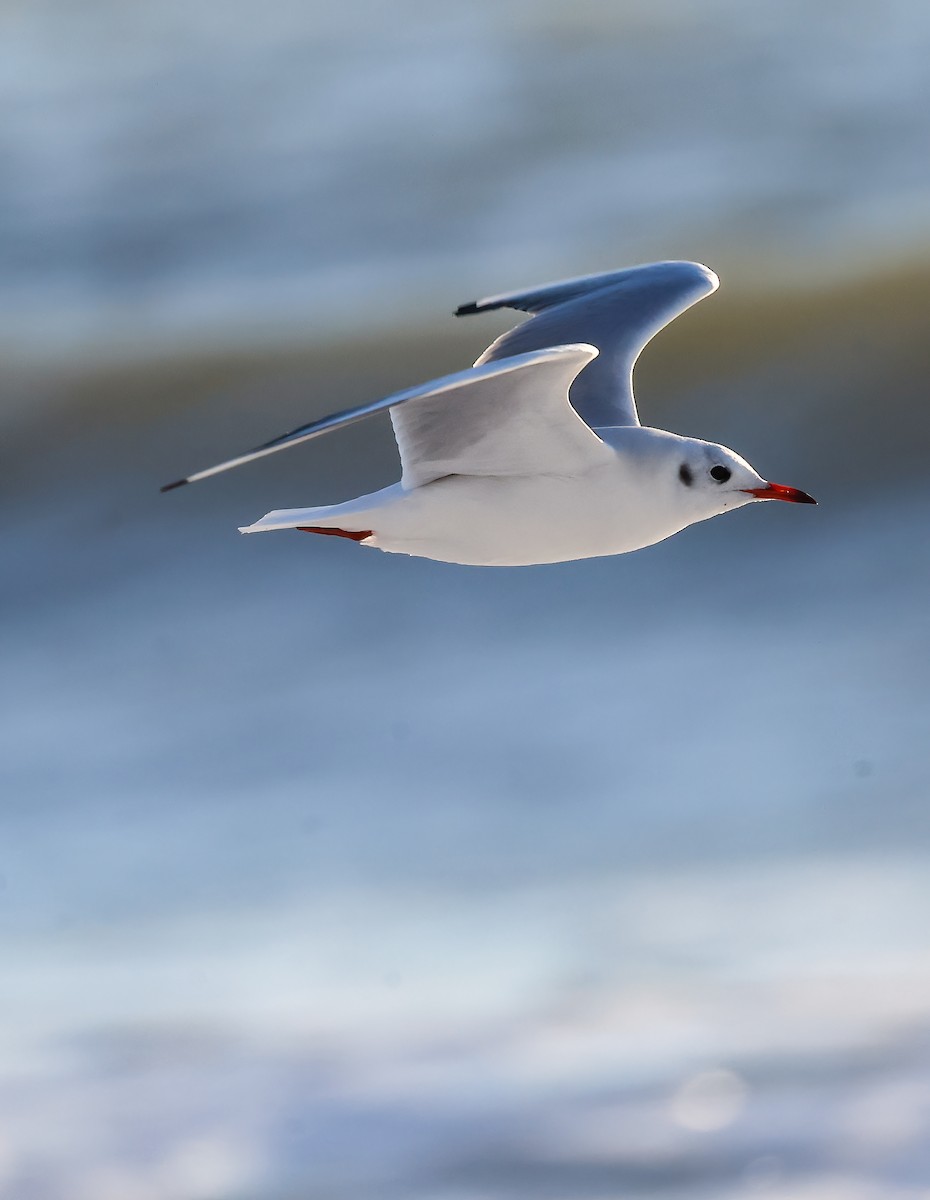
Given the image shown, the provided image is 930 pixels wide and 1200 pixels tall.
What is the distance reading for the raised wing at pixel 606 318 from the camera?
4.09m

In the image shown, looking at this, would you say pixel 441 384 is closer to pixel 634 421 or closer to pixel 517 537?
pixel 517 537

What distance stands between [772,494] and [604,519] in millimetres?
363

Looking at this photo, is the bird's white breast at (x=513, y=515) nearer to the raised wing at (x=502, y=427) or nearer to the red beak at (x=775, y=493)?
the raised wing at (x=502, y=427)

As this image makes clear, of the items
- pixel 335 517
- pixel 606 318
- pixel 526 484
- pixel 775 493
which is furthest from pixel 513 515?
pixel 606 318

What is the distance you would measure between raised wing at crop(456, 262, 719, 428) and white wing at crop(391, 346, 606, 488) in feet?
1.52

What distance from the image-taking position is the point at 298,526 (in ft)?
11.6

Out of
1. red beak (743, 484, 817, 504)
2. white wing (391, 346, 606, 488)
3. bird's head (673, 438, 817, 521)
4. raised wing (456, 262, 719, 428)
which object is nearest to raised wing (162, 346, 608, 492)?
white wing (391, 346, 606, 488)

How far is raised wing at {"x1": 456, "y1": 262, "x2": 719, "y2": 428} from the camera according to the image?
4090mm

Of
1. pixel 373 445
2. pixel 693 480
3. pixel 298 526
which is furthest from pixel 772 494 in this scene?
pixel 373 445

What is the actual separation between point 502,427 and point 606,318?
38.6 inches

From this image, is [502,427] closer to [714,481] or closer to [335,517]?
[335,517]

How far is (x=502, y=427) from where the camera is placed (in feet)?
11.2

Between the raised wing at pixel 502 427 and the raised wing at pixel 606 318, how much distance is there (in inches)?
18.3

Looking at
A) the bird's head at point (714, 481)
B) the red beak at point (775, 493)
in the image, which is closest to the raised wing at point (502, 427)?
the bird's head at point (714, 481)
